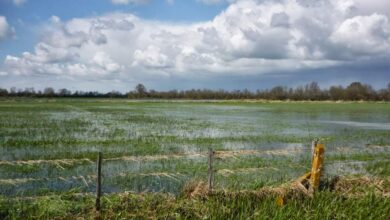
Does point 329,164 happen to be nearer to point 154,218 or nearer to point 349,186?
point 349,186

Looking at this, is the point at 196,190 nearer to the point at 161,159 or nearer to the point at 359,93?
the point at 161,159

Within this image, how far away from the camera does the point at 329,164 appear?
50.7ft

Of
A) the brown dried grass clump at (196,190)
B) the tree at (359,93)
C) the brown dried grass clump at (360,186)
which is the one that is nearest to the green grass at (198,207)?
the brown dried grass clump at (196,190)

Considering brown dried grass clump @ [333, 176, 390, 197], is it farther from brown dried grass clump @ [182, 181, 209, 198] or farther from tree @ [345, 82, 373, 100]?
tree @ [345, 82, 373, 100]

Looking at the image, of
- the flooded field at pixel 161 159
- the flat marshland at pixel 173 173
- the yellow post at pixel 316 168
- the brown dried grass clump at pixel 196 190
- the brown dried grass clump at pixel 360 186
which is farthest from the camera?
the flooded field at pixel 161 159

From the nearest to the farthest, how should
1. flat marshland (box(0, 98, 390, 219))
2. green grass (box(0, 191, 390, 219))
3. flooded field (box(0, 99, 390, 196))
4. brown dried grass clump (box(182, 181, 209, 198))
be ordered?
green grass (box(0, 191, 390, 219)) → flat marshland (box(0, 98, 390, 219)) → brown dried grass clump (box(182, 181, 209, 198)) → flooded field (box(0, 99, 390, 196))

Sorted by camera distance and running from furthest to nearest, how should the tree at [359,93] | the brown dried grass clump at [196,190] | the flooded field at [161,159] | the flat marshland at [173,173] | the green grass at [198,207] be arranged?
1. the tree at [359,93]
2. the flooded field at [161,159]
3. the brown dried grass clump at [196,190]
4. the flat marshland at [173,173]
5. the green grass at [198,207]

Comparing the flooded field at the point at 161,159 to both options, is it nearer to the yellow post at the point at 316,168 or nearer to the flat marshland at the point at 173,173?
the flat marshland at the point at 173,173

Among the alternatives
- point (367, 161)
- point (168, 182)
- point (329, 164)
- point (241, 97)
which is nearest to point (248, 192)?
point (168, 182)

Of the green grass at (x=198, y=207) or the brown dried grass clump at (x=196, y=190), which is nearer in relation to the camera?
the green grass at (x=198, y=207)

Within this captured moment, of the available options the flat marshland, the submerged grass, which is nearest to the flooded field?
the flat marshland

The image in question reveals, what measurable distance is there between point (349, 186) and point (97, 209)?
541cm

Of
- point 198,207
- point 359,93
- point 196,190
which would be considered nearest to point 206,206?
point 198,207

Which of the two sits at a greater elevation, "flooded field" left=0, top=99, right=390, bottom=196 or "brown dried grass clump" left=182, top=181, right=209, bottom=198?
"brown dried grass clump" left=182, top=181, right=209, bottom=198
